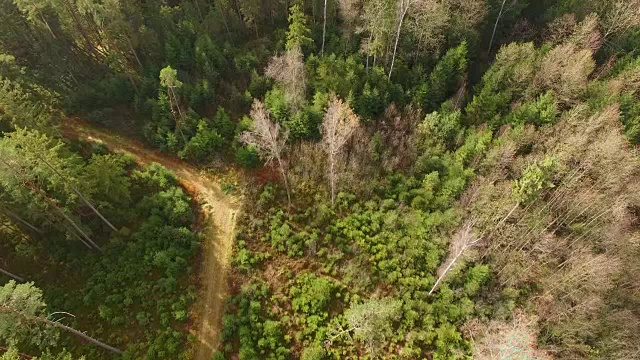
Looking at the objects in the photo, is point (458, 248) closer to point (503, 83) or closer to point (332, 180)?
point (332, 180)

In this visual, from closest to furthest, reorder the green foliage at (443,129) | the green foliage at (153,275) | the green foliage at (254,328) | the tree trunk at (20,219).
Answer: the green foliage at (254,328)
the green foliage at (153,275)
the tree trunk at (20,219)
the green foliage at (443,129)

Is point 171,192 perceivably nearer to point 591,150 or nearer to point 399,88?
point 399,88

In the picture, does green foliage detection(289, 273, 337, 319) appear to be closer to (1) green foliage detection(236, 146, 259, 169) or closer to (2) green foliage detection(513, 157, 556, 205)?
(1) green foliage detection(236, 146, 259, 169)

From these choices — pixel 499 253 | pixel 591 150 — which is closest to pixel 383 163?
pixel 499 253

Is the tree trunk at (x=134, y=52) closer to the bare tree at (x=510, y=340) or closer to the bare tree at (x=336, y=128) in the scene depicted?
the bare tree at (x=336, y=128)

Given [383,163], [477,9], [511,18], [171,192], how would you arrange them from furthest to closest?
[511,18] → [477,9] → [383,163] → [171,192]

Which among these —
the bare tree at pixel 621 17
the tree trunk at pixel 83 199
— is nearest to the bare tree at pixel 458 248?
the tree trunk at pixel 83 199

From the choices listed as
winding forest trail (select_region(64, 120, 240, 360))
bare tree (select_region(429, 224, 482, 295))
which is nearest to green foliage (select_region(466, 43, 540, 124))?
bare tree (select_region(429, 224, 482, 295))
